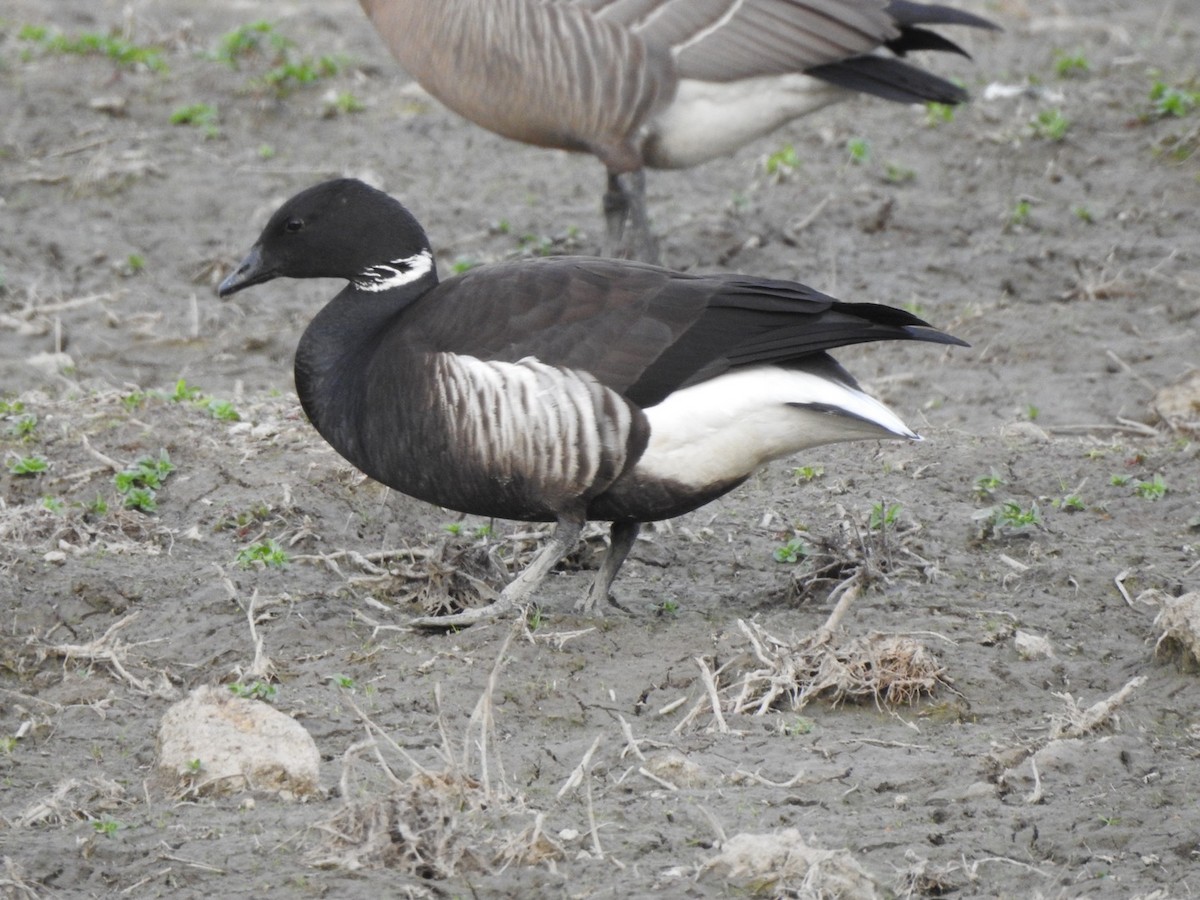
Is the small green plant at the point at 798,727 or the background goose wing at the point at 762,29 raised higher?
the background goose wing at the point at 762,29

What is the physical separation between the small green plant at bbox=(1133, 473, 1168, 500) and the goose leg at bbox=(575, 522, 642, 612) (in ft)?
6.30

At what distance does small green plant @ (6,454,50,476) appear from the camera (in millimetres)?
5918

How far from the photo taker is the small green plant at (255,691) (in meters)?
4.50

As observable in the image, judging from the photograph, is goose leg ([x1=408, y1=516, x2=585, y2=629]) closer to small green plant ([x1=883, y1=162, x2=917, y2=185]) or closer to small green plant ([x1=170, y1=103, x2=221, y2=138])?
small green plant ([x1=883, y1=162, x2=917, y2=185])

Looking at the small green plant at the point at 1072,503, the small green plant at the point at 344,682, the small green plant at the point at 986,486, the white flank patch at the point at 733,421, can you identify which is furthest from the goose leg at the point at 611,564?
the small green plant at the point at 1072,503

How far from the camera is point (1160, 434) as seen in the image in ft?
22.1

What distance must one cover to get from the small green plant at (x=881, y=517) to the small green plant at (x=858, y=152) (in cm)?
429

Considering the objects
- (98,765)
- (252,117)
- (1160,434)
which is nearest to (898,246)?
(1160,434)

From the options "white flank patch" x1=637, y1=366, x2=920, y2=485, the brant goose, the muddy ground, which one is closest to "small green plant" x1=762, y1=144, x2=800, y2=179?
the muddy ground

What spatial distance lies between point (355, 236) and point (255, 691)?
5.66 ft

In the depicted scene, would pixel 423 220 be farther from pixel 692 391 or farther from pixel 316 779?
pixel 316 779

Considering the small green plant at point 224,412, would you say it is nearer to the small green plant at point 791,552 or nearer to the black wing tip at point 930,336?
the small green plant at point 791,552

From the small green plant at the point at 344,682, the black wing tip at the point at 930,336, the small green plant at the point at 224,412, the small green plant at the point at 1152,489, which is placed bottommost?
the small green plant at the point at 224,412

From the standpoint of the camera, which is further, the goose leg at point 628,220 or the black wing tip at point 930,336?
the goose leg at point 628,220
